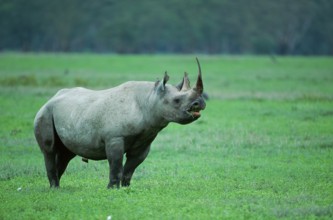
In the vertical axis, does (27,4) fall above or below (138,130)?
below

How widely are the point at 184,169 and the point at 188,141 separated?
4219mm

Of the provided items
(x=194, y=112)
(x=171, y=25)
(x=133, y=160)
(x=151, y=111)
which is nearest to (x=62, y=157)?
(x=133, y=160)

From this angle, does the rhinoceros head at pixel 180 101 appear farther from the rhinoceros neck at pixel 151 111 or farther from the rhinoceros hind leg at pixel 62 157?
the rhinoceros hind leg at pixel 62 157

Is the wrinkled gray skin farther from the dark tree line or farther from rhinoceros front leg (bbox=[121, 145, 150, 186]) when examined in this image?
the dark tree line

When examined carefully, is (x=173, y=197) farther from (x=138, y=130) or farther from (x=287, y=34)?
(x=287, y=34)

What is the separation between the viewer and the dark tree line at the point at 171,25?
368 feet

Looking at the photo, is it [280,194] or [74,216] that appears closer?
[74,216]

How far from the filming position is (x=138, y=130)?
1110 centimetres

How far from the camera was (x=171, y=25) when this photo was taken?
116188 millimetres

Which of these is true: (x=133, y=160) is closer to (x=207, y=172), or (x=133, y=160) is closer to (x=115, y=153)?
(x=115, y=153)

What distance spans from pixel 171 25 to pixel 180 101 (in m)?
106

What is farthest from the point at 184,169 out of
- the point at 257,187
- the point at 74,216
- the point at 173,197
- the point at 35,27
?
the point at 35,27

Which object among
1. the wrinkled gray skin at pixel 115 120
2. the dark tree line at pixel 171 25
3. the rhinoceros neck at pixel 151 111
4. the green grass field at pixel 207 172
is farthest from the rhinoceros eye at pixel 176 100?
the dark tree line at pixel 171 25

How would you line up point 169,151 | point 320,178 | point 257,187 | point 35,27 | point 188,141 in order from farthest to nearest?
1. point 35,27
2. point 188,141
3. point 169,151
4. point 320,178
5. point 257,187
